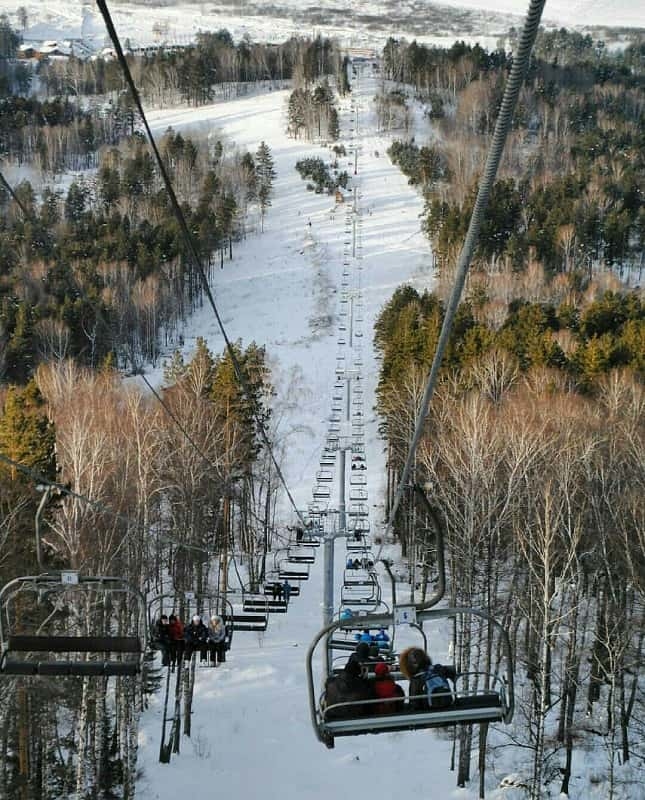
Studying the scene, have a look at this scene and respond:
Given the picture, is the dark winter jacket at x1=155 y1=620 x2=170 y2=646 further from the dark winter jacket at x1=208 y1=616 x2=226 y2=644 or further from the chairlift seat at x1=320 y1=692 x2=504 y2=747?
the chairlift seat at x1=320 y1=692 x2=504 y2=747

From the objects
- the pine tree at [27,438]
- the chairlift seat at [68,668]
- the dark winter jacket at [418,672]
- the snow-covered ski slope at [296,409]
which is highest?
the dark winter jacket at [418,672]

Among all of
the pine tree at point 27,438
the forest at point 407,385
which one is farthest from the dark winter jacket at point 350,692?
the pine tree at point 27,438

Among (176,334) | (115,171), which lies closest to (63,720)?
(176,334)

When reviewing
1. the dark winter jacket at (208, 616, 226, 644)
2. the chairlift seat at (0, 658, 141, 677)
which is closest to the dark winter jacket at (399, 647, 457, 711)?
the chairlift seat at (0, 658, 141, 677)

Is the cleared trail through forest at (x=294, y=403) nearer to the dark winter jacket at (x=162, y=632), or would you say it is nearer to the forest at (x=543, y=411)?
the forest at (x=543, y=411)

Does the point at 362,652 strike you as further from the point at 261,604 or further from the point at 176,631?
the point at 261,604

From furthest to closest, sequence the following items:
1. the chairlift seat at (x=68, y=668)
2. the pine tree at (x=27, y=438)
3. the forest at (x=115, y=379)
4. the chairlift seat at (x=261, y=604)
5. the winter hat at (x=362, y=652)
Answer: the pine tree at (x=27, y=438) → the forest at (x=115, y=379) → the chairlift seat at (x=261, y=604) → the winter hat at (x=362, y=652) → the chairlift seat at (x=68, y=668)
